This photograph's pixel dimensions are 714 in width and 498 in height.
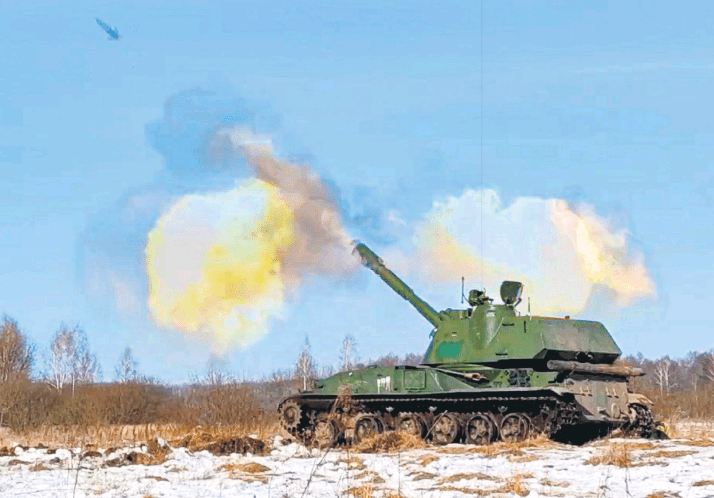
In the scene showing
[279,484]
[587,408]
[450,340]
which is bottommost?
[279,484]

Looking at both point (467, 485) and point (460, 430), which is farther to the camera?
point (460, 430)

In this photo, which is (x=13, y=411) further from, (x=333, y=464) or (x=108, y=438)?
(x=333, y=464)

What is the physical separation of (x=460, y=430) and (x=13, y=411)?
15.1 m

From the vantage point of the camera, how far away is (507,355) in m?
21.6

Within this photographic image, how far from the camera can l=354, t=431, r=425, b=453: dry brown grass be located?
20.1m

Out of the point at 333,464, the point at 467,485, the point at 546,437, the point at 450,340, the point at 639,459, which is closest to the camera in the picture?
the point at 467,485

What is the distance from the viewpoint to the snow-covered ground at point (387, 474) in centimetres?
1217

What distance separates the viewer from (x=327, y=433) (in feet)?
74.4

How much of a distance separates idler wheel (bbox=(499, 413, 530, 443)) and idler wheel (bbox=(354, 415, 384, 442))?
289cm

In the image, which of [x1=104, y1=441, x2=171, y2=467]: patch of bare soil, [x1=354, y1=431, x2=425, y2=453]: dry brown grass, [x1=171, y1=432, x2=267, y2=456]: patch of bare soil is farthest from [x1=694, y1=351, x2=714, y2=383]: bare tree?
[x1=104, y1=441, x2=171, y2=467]: patch of bare soil

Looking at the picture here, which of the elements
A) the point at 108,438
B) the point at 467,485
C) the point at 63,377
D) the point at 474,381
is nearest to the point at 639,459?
the point at 467,485

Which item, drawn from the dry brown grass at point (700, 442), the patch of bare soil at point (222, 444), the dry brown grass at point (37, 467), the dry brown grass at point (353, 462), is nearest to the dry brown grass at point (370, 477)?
the dry brown grass at point (353, 462)

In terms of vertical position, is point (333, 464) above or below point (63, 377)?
below

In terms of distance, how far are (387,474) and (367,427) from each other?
781 cm
